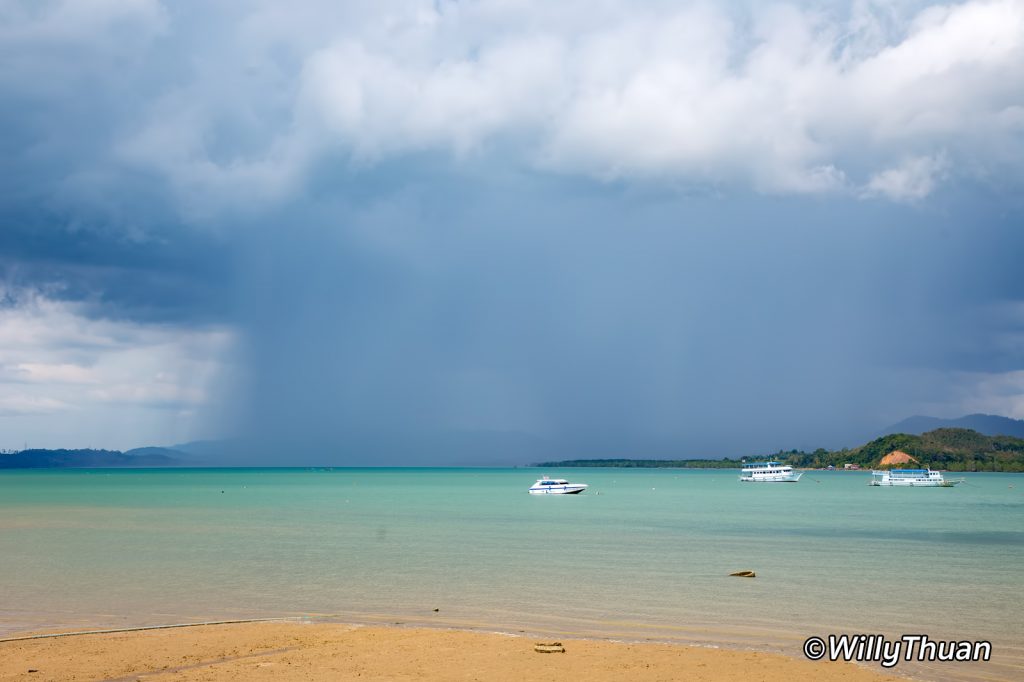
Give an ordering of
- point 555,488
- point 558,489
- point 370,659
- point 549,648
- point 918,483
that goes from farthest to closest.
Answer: point 918,483 < point 555,488 < point 558,489 < point 549,648 < point 370,659

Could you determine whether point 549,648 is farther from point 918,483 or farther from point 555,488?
point 918,483

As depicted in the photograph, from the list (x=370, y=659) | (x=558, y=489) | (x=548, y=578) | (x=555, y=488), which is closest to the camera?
(x=370, y=659)

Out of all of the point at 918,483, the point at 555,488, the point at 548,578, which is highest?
the point at 548,578

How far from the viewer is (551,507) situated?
96.8m

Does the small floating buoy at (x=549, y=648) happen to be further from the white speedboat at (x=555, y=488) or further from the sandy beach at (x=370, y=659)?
the white speedboat at (x=555, y=488)

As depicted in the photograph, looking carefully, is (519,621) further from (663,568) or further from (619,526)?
(619,526)

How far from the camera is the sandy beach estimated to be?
721 inches

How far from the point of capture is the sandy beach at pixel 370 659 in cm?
1831

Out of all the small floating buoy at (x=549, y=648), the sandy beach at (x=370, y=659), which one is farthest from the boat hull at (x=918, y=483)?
the small floating buoy at (x=549, y=648)

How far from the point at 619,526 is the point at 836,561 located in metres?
25.3

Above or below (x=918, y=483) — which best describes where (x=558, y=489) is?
above

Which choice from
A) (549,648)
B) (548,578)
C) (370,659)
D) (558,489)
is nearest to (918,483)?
(558,489)

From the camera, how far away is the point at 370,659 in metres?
20.0

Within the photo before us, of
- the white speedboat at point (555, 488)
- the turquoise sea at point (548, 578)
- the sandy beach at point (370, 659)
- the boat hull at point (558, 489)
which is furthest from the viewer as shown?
the white speedboat at point (555, 488)
